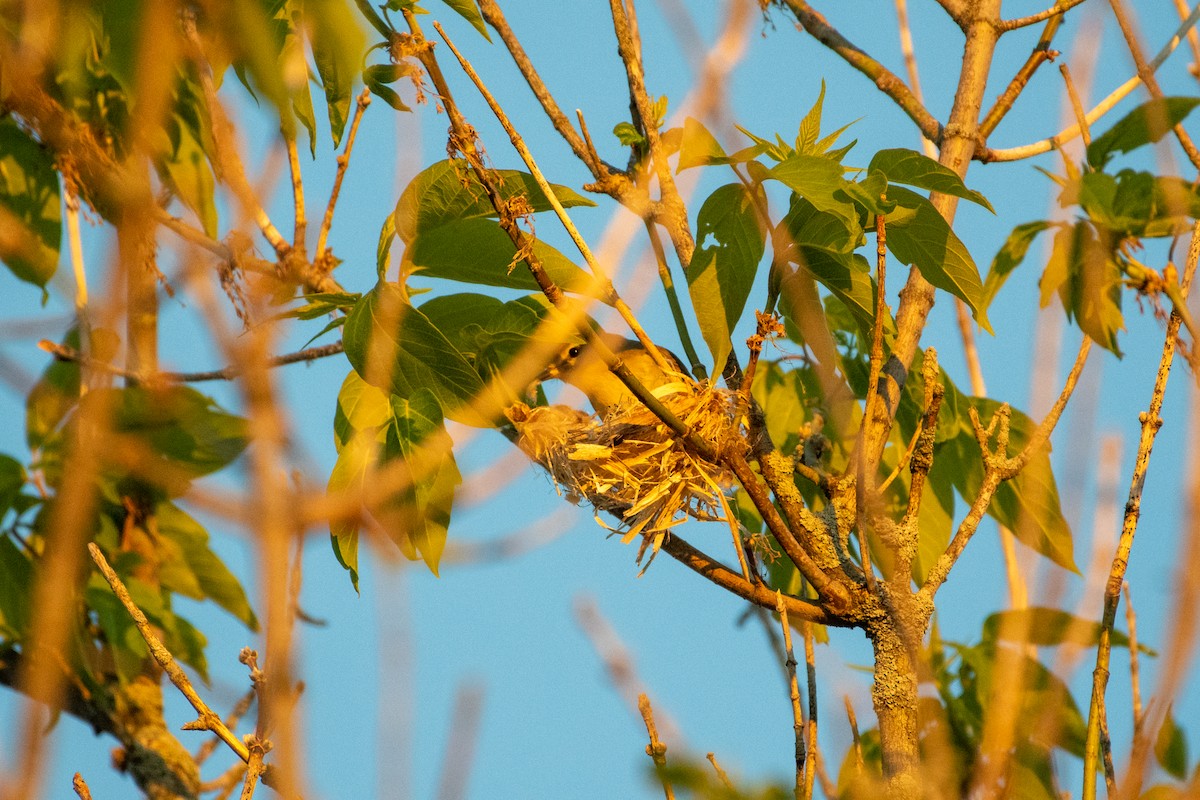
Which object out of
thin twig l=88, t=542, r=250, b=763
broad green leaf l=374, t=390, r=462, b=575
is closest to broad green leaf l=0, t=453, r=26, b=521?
broad green leaf l=374, t=390, r=462, b=575

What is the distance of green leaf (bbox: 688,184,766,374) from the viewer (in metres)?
1.46

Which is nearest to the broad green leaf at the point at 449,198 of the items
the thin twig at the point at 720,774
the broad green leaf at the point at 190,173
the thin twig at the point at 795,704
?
the thin twig at the point at 795,704

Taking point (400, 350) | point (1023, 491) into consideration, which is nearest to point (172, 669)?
point (400, 350)

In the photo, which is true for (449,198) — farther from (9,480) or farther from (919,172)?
(9,480)

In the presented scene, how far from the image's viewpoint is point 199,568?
8.51ft

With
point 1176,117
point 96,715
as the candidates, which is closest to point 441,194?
point 1176,117

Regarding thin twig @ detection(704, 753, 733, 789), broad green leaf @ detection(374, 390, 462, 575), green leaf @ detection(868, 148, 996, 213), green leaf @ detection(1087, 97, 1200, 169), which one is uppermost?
green leaf @ detection(1087, 97, 1200, 169)

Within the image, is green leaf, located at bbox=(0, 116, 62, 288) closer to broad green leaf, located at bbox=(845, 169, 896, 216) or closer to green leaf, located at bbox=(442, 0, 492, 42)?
green leaf, located at bbox=(442, 0, 492, 42)

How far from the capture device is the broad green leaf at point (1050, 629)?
1448 millimetres

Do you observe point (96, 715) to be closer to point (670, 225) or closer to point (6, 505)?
point (6, 505)

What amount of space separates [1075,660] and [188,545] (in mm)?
1934

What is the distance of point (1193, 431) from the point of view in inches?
51.5

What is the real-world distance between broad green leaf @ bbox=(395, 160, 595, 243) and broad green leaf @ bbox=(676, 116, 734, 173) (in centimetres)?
14

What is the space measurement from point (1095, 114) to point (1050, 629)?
0.93 m
